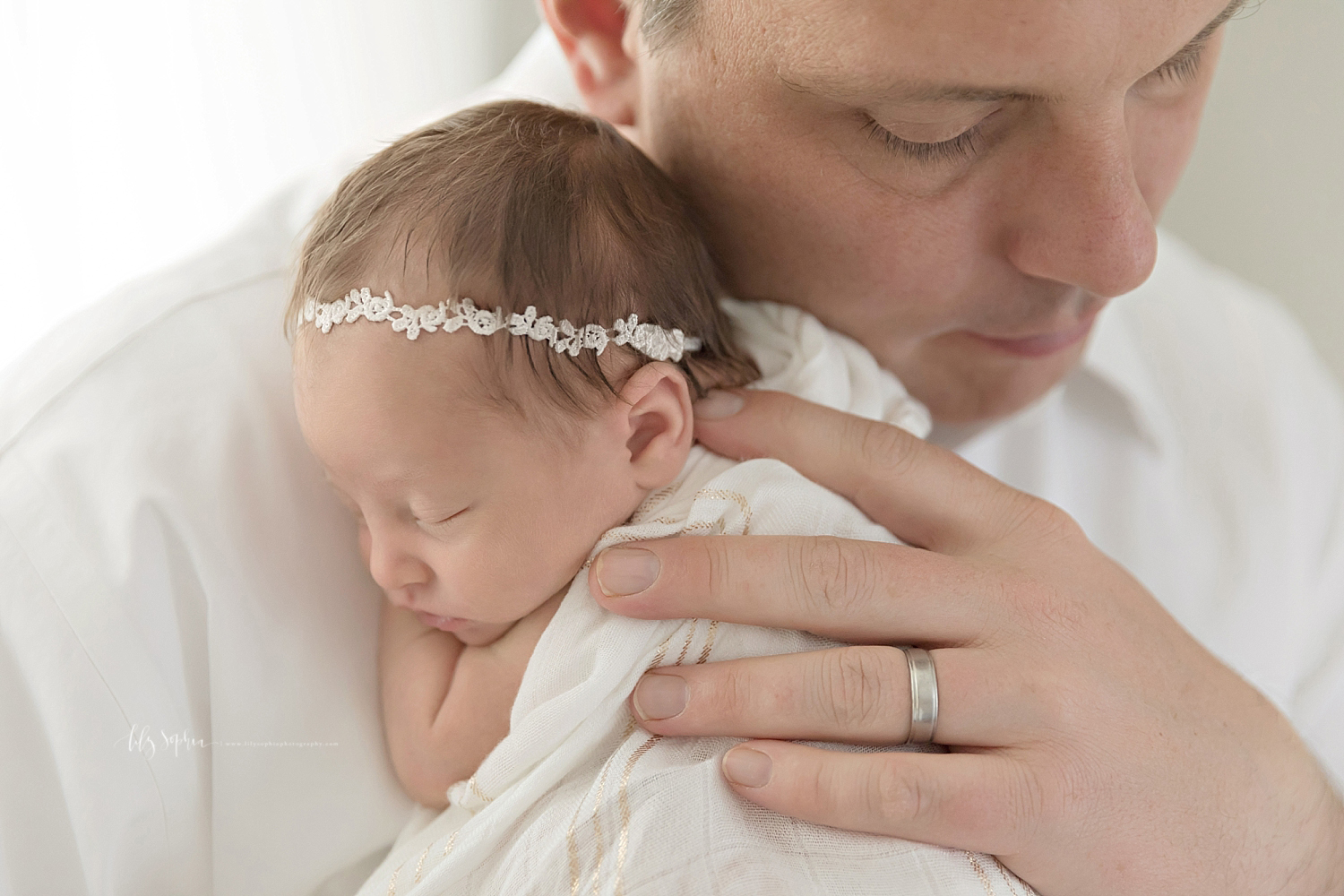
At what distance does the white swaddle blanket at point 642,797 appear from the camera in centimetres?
87

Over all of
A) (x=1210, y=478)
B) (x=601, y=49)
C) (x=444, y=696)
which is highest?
(x=601, y=49)

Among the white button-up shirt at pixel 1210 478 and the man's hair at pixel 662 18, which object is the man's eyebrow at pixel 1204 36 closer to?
the man's hair at pixel 662 18

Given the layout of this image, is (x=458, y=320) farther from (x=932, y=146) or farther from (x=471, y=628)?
(x=932, y=146)

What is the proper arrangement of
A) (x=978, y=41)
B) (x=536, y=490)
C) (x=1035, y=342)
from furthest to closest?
1. (x=1035, y=342)
2. (x=536, y=490)
3. (x=978, y=41)

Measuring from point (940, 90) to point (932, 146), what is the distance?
107mm

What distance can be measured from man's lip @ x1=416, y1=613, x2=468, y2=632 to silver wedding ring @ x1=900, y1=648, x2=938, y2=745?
0.45m

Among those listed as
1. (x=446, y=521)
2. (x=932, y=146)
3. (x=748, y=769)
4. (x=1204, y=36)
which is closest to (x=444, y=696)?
(x=446, y=521)

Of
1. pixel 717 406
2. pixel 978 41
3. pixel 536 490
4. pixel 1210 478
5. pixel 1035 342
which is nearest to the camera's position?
pixel 978 41

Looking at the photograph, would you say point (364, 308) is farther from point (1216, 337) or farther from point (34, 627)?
point (1216, 337)

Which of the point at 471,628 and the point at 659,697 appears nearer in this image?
the point at 659,697

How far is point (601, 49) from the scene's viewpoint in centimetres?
125

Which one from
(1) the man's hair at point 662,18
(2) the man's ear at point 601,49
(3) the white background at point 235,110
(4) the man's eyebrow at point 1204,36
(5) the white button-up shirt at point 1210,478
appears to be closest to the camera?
(4) the man's eyebrow at point 1204,36

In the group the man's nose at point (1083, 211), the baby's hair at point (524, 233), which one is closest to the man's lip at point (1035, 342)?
the man's nose at point (1083, 211)

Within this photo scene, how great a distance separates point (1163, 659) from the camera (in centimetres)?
111
